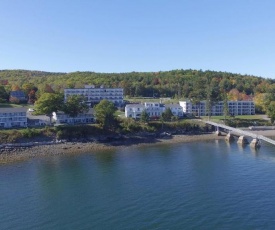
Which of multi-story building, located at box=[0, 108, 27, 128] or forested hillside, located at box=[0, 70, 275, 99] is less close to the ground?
forested hillside, located at box=[0, 70, 275, 99]

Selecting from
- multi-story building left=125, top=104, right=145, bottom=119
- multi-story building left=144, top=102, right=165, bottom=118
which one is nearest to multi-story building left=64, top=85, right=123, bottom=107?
multi-story building left=144, top=102, right=165, bottom=118

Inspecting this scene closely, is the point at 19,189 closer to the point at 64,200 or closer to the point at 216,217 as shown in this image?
the point at 64,200

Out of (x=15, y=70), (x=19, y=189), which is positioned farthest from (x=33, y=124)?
(x=15, y=70)

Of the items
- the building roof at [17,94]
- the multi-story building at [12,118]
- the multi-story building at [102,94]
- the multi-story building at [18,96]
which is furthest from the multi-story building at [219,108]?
the building roof at [17,94]

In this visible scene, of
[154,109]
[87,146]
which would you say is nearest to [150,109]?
[154,109]

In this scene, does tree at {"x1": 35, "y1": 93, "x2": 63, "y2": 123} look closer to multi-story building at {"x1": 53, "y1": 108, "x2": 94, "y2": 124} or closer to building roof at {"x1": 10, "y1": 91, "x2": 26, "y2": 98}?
multi-story building at {"x1": 53, "y1": 108, "x2": 94, "y2": 124}

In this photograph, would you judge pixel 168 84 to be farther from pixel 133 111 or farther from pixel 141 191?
pixel 141 191

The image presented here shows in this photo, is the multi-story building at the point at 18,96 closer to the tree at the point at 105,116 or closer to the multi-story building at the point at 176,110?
the tree at the point at 105,116
